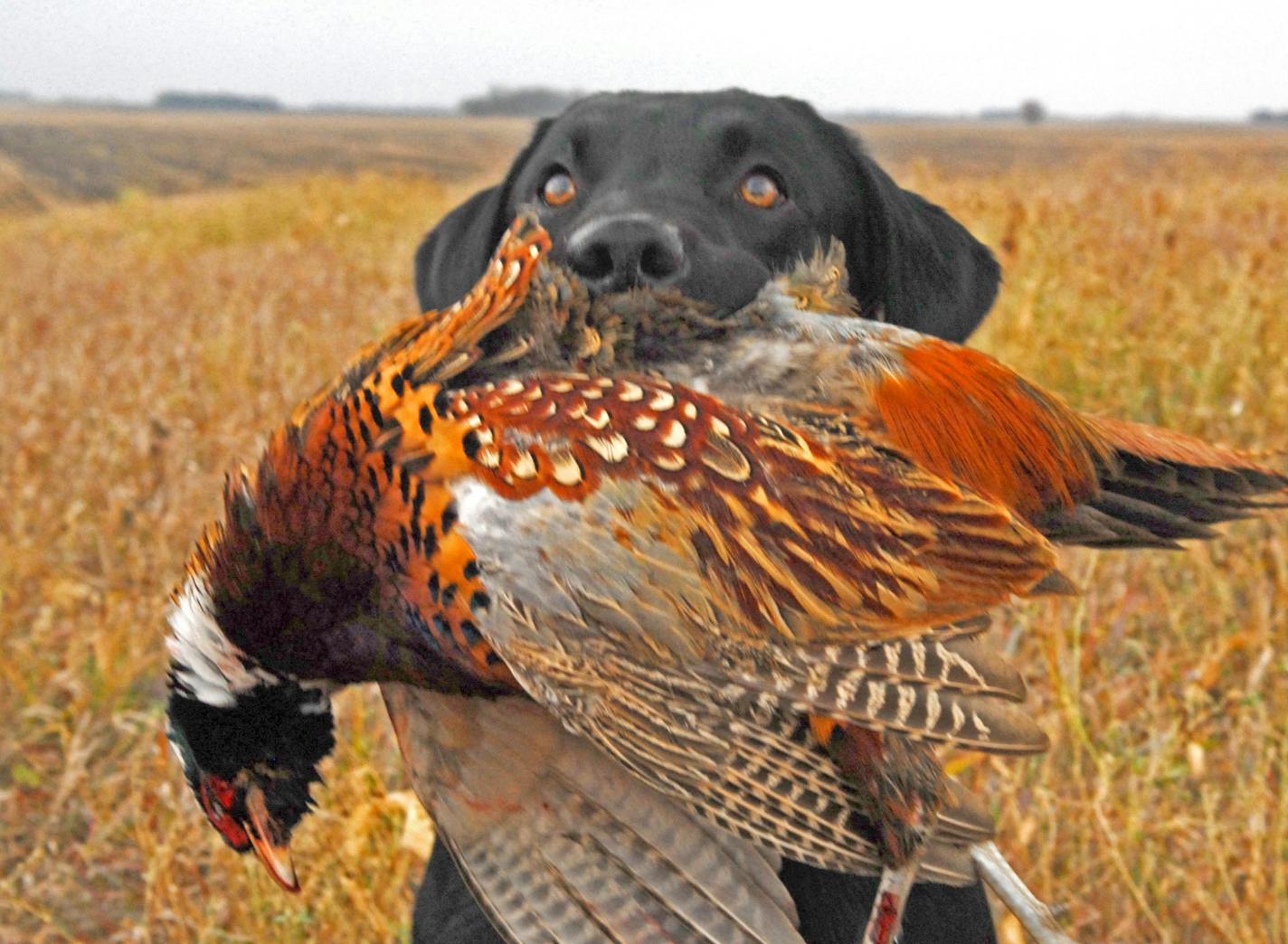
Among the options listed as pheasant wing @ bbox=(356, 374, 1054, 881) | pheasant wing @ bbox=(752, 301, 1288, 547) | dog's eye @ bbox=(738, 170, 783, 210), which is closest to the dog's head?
dog's eye @ bbox=(738, 170, 783, 210)

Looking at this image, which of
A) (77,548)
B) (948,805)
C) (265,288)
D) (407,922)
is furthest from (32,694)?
(265,288)

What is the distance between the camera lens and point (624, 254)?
1580 millimetres

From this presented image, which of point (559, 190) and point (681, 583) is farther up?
point (559, 190)

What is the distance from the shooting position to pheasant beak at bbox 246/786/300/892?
4.77 feet

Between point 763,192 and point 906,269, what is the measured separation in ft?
0.92

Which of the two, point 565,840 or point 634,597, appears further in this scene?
point 565,840

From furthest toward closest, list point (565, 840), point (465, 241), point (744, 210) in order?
point (465, 241) → point (744, 210) → point (565, 840)

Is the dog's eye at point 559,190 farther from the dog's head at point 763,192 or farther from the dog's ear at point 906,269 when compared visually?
the dog's ear at point 906,269

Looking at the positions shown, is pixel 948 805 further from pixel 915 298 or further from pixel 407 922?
pixel 407 922

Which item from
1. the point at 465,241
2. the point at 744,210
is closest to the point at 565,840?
the point at 744,210

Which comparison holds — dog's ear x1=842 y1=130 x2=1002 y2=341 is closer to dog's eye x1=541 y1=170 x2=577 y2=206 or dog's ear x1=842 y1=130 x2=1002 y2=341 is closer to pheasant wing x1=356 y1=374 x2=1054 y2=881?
dog's eye x1=541 y1=170 x2=577 y2=206

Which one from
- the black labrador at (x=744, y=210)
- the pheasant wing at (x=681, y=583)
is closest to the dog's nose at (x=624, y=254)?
the black labrador at (x=744, y=210)

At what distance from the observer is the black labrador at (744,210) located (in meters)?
1.76

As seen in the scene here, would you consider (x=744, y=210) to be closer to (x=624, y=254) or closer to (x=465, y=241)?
(x=624, y=254)
